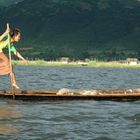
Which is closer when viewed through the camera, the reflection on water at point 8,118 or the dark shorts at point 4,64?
the reflection on water at point 8,118

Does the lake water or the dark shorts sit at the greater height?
the dark shorts

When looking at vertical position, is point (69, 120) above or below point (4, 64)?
below

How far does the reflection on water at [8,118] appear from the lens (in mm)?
22578

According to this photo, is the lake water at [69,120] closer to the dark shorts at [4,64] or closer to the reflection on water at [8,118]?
the reflection on water at [8,118]

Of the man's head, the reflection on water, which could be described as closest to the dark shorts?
the man's head

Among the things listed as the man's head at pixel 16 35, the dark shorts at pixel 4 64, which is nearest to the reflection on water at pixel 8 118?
the dark shorts at pixel 4 64

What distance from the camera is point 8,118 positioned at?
86.7 ft

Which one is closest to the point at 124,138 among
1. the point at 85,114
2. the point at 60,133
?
the point at 60,133

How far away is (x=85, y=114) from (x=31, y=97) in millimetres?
8191

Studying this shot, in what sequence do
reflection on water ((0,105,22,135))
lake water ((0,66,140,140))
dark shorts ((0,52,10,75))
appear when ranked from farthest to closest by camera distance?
dark shorts ((0,52,10,75)) → reflection on water ((0,105,22,135)) → lake water ((0,66,140,140))

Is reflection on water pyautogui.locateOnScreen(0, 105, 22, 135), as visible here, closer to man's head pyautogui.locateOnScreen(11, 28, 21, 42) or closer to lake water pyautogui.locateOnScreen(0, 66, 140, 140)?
lake water pyautogui.locateOnScreen(0, 66, 140, 140)

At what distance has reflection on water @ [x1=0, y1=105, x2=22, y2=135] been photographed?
22578mm

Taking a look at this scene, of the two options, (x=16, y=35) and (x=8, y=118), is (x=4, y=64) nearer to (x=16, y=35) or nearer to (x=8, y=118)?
(x=16, y=35)

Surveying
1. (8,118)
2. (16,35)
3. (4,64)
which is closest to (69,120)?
(8,118)
